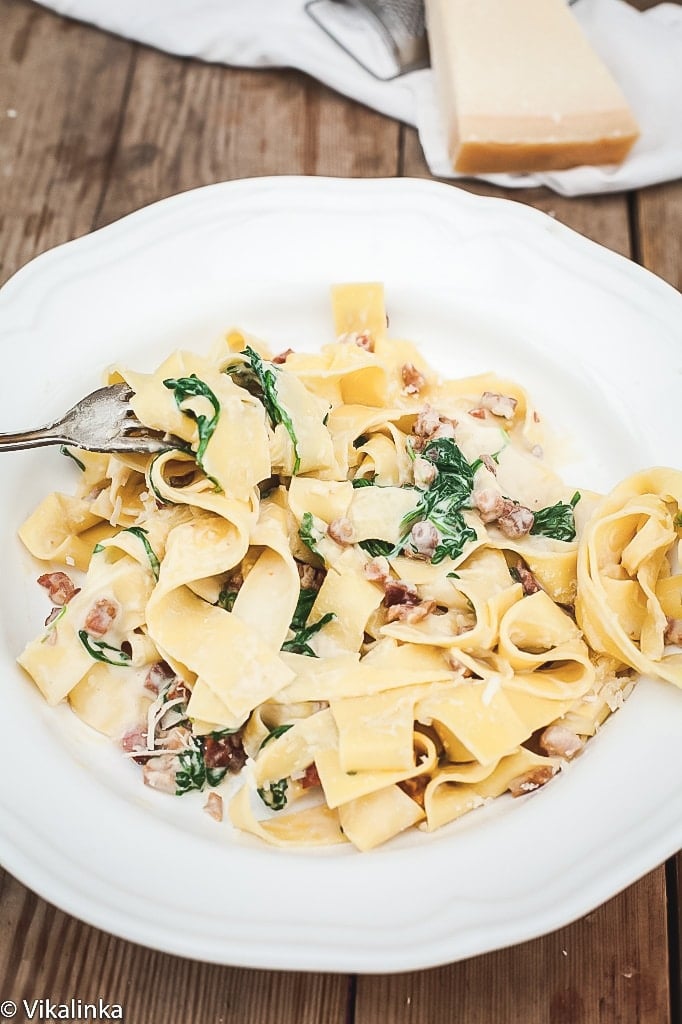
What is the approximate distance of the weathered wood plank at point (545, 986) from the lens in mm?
2648

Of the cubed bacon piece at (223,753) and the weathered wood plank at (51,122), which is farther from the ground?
the weathered wood plank at (51,122)

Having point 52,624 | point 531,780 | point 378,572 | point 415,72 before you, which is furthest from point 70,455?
point 415,72

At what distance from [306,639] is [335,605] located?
14 centimetres

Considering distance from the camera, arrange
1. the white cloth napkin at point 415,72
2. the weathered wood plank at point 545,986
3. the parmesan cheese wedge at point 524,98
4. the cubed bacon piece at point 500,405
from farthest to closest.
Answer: the white cloth napkin at point 415,72 < the parmesan cheese wedge at point 524,98 < the cubed bacon piece at point 500,405 < the weathered wood plank at point 545,986

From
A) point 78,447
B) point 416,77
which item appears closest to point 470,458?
point 78,447

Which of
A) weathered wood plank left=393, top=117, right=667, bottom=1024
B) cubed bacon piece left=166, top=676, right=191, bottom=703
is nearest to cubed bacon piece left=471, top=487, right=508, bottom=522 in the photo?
cubed bacon piece left=166, top=676, right=191, bottom=703

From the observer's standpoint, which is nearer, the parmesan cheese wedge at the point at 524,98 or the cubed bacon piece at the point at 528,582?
the cubed bacon piece at the point at 528,582

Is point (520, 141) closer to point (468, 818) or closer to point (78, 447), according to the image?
point (78, 447)

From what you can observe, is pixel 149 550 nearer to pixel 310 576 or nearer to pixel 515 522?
pixel 310 576

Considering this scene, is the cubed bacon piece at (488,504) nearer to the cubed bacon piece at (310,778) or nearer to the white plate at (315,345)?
the white plate at (315,345)

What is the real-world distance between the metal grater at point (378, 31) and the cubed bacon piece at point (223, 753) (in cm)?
336

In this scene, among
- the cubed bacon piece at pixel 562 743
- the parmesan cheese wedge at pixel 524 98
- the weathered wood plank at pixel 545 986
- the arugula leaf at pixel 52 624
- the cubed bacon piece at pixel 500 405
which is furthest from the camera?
the parmesan cheese wedge at pixel 524 98

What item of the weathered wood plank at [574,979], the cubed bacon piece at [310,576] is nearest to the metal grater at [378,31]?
the cubed bacon piece at [310,576]

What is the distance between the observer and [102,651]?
2957 mm
